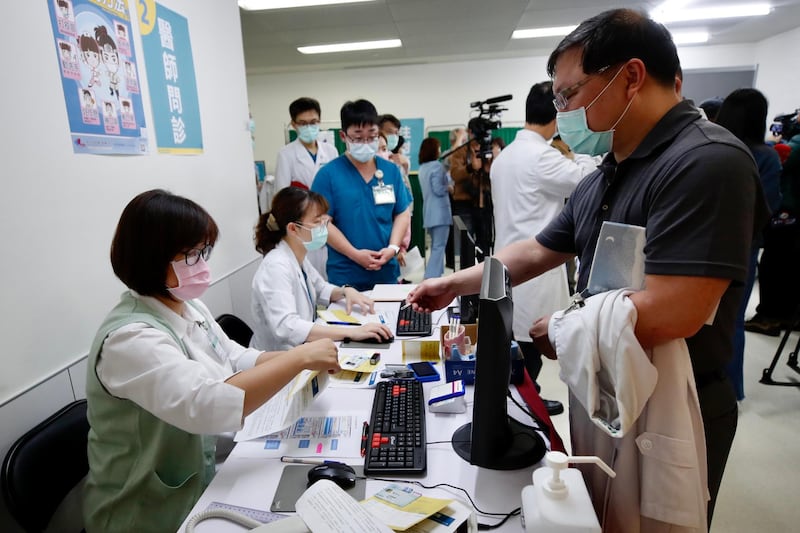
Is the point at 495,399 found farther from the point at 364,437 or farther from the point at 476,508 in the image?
the point at 364,437

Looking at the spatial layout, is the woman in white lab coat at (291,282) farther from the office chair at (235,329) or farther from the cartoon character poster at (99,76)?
the cartoon character poster at (99,76)

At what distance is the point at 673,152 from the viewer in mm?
855

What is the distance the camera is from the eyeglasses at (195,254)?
112 centimetres

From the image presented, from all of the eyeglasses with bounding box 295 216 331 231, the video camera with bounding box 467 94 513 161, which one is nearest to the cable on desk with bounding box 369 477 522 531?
Answer: the eyeglasses with bounding box 295 216 331 231

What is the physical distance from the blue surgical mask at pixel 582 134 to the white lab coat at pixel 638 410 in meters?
0.39

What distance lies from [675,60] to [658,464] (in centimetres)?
82

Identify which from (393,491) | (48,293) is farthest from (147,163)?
(393,491)

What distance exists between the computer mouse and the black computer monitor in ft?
0.82

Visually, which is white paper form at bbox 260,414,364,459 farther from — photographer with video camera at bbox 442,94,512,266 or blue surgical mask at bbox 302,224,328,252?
photographer with video camera at bbox 442,94,512,266

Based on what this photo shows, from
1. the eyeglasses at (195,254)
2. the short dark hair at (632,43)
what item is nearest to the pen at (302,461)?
the eyeglasses at (195,254)

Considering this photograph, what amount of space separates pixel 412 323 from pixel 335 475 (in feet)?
3.09

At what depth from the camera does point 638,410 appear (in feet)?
2.70

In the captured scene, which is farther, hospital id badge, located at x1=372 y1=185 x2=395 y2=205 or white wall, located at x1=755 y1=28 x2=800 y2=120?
white wall, located at x1=755 y1=28 x2=800 y2=120

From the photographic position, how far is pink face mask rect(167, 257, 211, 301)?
1106mm
